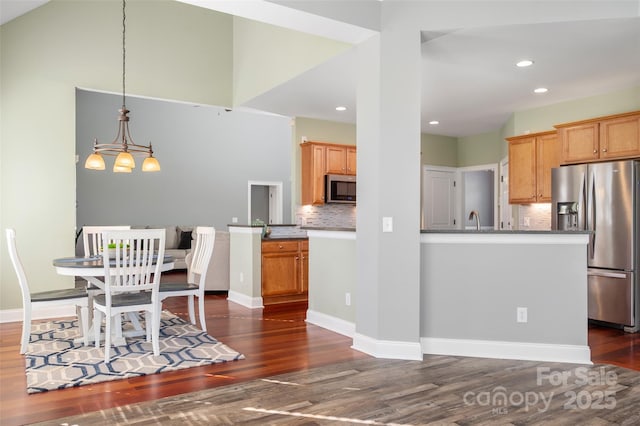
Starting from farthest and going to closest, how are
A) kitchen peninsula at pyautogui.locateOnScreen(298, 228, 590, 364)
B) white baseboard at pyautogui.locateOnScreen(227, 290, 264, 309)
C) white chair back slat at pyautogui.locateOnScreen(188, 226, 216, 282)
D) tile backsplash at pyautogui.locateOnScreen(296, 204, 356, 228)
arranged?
tile backsplash at pyautogui.locateOnScreen(296, 204, 356, 228), white baseboard at pyautogui.locateOnScreen(227, 290, 264, 309), white chair back slat at pyautogui.locateOnScreen(188, 226, 216, 282), kitchen peninsula at pyautogui.locateOnScreen(298, 228, 590, 364)

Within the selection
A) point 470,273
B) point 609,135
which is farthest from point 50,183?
point 609,135

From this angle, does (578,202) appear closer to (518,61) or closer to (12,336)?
(518,61)

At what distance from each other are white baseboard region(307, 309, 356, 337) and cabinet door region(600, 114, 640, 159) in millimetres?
3324

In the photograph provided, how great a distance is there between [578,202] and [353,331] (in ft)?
9.37

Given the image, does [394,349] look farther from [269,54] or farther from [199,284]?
[269,54]

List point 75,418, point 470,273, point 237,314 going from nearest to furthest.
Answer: point 75,418 < point 470,273 < point 237,314

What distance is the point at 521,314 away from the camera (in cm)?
360

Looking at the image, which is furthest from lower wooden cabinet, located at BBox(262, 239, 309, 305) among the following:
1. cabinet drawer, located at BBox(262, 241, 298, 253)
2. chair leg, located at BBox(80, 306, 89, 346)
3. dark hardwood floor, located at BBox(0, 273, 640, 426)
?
chair leg, located at BBox(80, 306, 89, 346)

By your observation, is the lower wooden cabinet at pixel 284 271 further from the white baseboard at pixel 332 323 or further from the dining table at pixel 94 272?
the dining table at pixel 94 272

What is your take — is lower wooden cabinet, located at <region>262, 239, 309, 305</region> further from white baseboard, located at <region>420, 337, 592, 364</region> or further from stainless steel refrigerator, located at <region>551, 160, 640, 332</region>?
stainless steel refrigerator, located at <region>551, 160, 640, 332</region>

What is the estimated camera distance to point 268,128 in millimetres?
11523

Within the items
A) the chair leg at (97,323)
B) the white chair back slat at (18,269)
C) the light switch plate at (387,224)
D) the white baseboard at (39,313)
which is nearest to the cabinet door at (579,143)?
the light switch plate at (387,224)

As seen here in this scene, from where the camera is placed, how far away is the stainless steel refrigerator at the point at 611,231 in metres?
4.55

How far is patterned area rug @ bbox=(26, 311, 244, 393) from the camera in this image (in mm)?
3125
